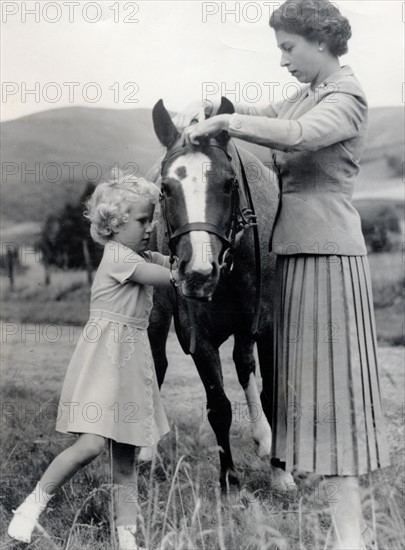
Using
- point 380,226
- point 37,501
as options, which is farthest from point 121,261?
point 380,226

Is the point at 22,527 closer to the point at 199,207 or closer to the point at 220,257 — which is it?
the point at 220,257

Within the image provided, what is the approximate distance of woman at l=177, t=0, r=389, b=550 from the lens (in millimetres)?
2801

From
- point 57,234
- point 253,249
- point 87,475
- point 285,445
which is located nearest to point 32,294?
point 57,234

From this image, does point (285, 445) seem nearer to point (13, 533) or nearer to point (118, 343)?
point (118, 343)

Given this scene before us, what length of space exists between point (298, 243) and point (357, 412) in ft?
2.45

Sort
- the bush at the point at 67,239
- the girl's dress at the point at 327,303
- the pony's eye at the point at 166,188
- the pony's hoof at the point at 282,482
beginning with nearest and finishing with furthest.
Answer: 1. the girl's dress at the point at 327,303
2. the pony's eye at the point at 166,188
3. the pony's hoof at the point at 282,482
4. the bush at the point at 67,239

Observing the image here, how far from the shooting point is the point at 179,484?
11.3 feet

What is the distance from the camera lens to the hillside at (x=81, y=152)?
4805 millimetres

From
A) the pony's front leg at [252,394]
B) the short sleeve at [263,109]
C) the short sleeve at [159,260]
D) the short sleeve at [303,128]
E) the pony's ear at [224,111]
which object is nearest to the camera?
A: the short sleeve at [303,128]

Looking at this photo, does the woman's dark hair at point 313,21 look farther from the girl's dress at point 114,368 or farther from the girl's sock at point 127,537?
the girl's sock at point 127,537

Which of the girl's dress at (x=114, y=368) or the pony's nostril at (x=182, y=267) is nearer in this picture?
the pony's nostril at (x=182, y=267)

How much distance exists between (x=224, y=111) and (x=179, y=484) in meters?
1.82
